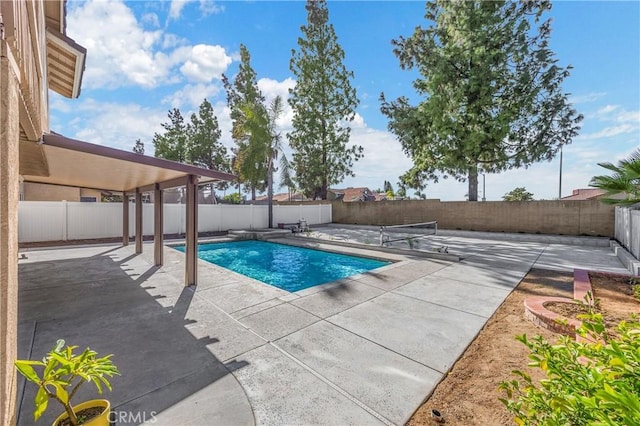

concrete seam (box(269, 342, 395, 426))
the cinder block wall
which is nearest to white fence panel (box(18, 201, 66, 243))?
concrete seam (box(269, 342, 395, 426))

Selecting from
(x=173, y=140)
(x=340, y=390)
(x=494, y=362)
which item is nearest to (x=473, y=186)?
(x=494, y=362)

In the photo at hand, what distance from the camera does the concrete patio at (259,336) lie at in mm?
2334

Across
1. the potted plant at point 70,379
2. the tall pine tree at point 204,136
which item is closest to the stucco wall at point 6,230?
the potted plant at point 70,379

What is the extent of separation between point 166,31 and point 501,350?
41.7 ft

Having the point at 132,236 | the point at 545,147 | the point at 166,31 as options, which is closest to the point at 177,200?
the point at 132,236

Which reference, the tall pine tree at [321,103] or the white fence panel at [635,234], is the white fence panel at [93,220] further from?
the white fence panel at [635,234]

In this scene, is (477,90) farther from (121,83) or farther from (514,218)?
(121,83)

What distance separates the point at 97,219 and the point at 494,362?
15322mm

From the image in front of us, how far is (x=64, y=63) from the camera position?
22.8 ft

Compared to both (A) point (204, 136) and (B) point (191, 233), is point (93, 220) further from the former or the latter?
(A) point (204, 136)

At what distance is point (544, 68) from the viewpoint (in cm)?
1398

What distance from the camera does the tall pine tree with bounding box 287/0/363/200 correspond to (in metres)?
20.5

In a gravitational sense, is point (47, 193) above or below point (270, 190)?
below

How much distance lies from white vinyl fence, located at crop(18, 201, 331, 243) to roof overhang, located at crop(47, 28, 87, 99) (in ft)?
17.4
